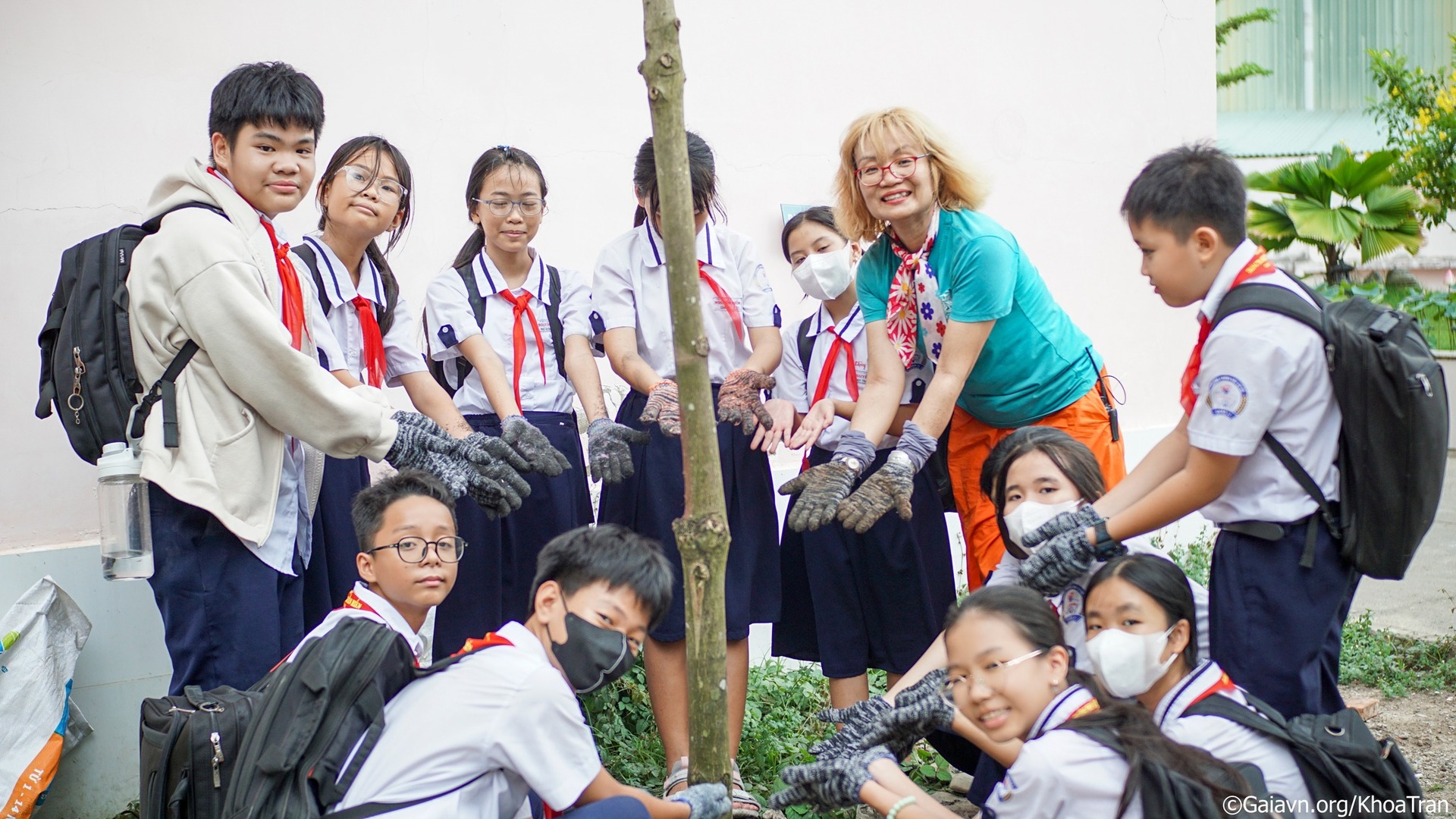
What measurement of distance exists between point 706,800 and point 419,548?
2.83 ft

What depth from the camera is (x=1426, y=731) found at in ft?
12.4

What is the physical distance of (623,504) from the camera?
3.22 m

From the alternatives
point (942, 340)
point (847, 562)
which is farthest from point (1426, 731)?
point (942, 340)

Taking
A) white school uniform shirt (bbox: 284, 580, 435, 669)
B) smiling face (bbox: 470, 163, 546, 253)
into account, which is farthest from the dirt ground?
smiling face (bbox: 470, 163, 546, 253)

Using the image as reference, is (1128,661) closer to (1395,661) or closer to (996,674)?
(996,674)

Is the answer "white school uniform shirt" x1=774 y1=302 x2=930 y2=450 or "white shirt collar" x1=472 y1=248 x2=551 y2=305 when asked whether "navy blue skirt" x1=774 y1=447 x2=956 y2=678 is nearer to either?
"white school uniform shirt" x1=774 y1=302 x2=930 y2=450

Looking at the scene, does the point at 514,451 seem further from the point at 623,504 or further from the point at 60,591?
the point at 60,591

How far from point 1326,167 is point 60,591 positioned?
12.3 meters

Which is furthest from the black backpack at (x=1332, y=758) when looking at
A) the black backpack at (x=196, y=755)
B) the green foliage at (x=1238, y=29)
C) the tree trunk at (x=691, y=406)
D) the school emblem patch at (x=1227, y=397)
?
the green foliage at (x=1238, y=29)

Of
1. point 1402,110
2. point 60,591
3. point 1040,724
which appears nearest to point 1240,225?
point 1040,724

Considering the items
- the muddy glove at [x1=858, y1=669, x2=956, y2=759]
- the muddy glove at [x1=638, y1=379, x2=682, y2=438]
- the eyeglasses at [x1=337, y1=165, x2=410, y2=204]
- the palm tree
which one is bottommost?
the muddy glove at [x1=858, y1=669, x2=956, y2=759]

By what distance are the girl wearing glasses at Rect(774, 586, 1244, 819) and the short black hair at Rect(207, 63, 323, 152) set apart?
1.81 meters

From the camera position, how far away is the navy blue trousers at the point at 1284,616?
2.16 m

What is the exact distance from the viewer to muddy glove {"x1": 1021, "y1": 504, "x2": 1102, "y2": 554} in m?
2.35
